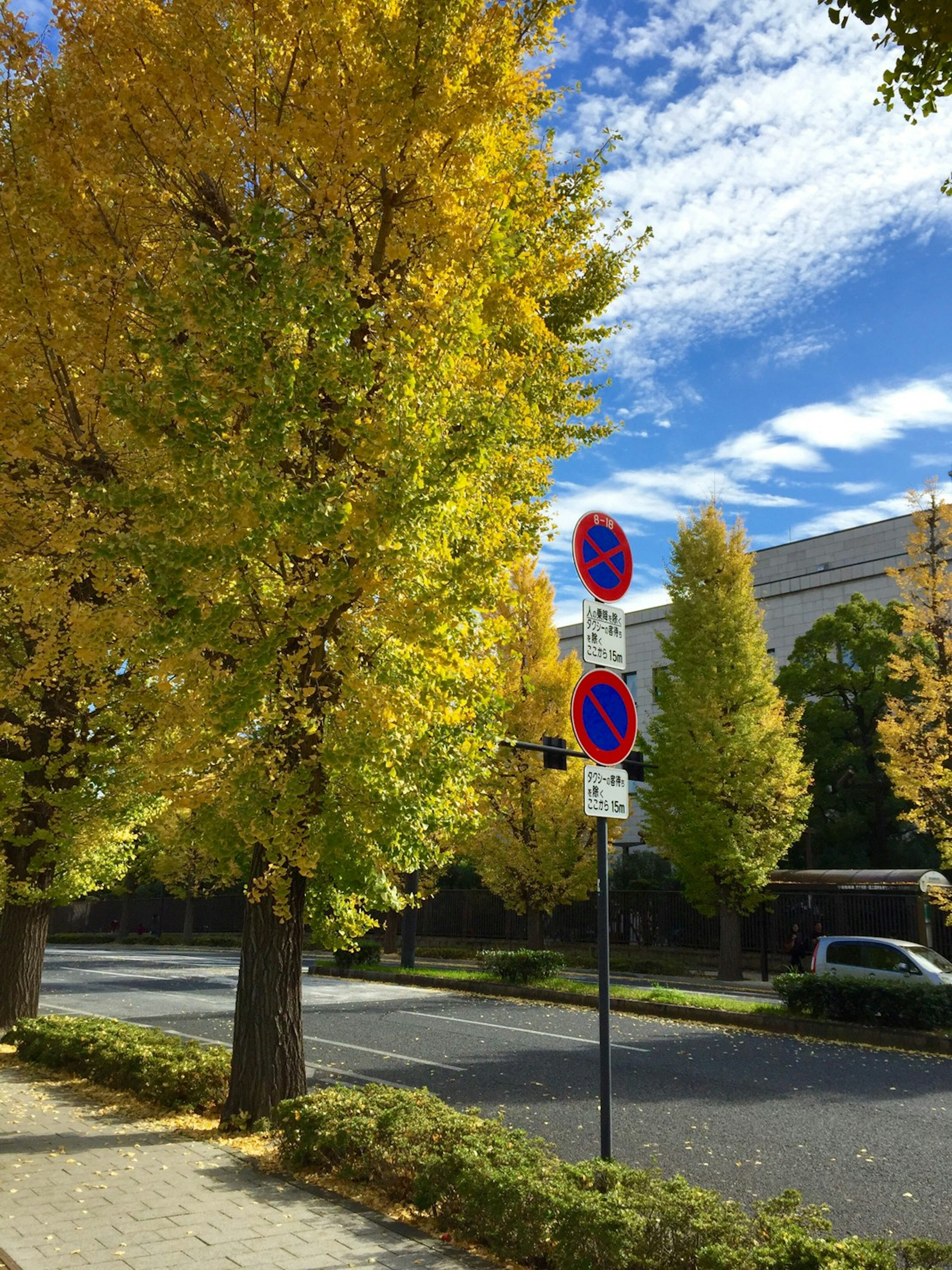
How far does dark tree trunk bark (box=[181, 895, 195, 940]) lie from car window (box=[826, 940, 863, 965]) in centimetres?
3228

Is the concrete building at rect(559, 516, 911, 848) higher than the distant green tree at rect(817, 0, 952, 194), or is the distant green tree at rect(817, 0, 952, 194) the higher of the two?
the concrete building at rect(559, 516, 911, 848)

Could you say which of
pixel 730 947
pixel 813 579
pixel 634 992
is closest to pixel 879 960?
pixel 634 992

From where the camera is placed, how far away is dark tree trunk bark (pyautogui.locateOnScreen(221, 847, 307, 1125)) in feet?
24.2

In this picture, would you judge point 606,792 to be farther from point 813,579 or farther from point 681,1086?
point 813,579

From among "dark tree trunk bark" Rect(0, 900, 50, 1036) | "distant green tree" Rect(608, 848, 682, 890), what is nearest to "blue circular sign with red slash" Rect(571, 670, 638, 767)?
"dark tree trunk bark" Rect(0, 900, 50, 1036)

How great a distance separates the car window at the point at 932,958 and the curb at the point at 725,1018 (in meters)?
2.39

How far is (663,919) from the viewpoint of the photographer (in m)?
29.3

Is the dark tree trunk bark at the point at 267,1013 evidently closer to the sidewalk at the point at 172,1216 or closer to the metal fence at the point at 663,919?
the sidewalk at the point at 172,1216

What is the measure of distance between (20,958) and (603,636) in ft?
33.1

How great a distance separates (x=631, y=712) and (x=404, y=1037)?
9806 millimetres

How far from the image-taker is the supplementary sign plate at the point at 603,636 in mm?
Result: 5941

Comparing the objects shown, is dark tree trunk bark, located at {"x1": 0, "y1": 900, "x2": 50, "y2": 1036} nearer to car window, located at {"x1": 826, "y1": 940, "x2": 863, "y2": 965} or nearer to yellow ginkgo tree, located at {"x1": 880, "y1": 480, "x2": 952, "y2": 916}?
car window, located at {"x1": 826, "y1": 940, "x2": 863, "y2": 965}

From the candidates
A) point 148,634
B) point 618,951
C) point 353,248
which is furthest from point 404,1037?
point 618,951

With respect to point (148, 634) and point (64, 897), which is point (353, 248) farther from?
point (64, 897)
